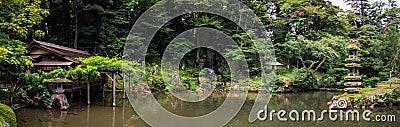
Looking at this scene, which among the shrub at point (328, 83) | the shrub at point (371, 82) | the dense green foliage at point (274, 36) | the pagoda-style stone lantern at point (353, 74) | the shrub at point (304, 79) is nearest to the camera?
the pagoda-style stone lantern at point (353, 74)

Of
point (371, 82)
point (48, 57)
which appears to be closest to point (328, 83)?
point (371, 82)

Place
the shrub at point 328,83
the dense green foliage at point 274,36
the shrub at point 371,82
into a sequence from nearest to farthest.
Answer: the shrub at point 371,82, the dense green foliage at point 274,36, the shrub at point 328,83

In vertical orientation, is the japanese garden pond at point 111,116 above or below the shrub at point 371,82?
below

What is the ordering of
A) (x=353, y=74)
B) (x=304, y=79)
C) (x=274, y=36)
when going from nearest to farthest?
(x=353, y=74) < (x=304, y=79) < (x=274, y=36)

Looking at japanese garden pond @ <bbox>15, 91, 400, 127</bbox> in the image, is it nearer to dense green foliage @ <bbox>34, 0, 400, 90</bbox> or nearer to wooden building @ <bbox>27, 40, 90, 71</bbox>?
wooden building @ <bbox>27, 40, 90, 71</bbox>

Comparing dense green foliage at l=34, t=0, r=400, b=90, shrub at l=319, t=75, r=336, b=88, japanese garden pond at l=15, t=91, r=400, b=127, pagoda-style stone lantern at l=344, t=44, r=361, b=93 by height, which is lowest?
japanese garden pond at l=15, t=91, r=400, b=127

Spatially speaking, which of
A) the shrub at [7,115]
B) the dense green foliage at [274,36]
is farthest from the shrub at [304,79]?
the shrub at [7,115]

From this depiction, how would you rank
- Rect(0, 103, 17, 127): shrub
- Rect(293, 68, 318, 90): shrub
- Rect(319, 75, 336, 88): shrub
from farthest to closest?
1. Rect(319, 75, 336, 88): shrub
2. Rect(293, 68, 318, 90): shrub
3. Rect(0, 103, 17, 127): shrub

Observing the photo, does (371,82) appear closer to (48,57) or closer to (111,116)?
(111,116)

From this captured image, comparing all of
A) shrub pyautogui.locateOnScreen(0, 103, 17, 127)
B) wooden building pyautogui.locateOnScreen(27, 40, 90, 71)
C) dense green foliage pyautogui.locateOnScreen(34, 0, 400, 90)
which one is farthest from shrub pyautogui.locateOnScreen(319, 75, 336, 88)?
shrub pyautogui.locateOnScreen(0, 103, 17, 127)

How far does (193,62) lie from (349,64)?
1117 cm

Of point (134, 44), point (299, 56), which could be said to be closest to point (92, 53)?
point (134, 44)

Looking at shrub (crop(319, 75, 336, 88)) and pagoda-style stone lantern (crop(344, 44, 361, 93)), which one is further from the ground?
pagoda-style stone lantern (crop(344, 44, 361, 93))

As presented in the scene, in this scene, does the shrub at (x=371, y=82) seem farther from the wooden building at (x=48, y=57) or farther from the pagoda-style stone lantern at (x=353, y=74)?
the wooden building at (x=48, y=57)
